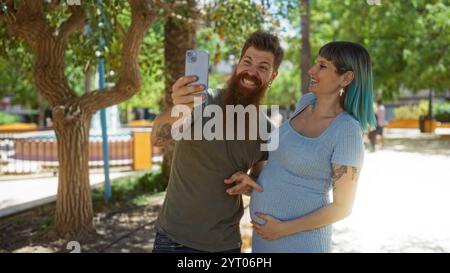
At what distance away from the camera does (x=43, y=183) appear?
11.1 m

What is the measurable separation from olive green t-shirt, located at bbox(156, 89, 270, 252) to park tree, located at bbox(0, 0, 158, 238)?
3.78 m

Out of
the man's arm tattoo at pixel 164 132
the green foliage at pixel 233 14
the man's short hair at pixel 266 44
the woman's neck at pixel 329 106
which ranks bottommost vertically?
the man's arm tattoo at pixel 164 132

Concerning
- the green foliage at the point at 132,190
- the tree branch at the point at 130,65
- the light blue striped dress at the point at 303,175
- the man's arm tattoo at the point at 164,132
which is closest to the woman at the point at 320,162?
the light blue striped dress at the point at 303,175

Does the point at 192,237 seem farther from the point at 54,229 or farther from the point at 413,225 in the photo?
the point at 413,225

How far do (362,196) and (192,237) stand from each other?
685 centimetres

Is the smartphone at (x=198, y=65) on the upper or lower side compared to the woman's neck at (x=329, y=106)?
upper

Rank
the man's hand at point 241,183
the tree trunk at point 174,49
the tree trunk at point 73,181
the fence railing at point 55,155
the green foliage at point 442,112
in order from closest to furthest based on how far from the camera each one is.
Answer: the man's hand at point 241,183, the tree trunk at point 73,181, the tree trunk at point 174,49, the fence railing at point 55,155, the green foliage at point 442,112

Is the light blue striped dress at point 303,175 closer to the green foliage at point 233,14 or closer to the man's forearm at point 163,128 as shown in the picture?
the man's forearm at point 163,128

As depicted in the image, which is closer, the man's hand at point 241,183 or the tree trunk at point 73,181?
the man's hand at point 241,183

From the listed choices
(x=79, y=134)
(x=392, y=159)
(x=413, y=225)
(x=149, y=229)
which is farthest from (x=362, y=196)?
(x=392, y=159)

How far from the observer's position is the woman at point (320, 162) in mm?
2074

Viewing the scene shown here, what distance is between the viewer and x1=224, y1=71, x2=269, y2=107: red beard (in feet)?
7.72

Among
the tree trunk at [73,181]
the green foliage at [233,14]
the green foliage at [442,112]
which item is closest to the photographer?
the tree trunk at [73,181]

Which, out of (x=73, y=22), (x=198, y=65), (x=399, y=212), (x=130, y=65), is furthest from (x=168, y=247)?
(x=399, y=212)
